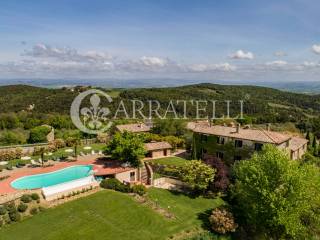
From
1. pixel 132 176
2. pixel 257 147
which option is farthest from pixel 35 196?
pixel 257 147

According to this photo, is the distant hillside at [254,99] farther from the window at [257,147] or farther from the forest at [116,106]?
the window at [257,147]

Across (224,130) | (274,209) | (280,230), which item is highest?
(224,130)

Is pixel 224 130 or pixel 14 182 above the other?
pixel 224 130

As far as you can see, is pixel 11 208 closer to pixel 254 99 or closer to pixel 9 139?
pixel 9 139

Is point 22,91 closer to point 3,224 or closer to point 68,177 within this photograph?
point 68,177

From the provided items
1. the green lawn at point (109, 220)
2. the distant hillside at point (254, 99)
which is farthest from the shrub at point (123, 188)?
the distant hillside at point (254, 99)

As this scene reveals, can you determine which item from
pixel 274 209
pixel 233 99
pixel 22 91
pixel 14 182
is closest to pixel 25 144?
pixel 14 182

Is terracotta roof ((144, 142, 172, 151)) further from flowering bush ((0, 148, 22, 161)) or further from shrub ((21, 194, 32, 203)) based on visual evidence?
shrub ((21, 194, 32, 203))
